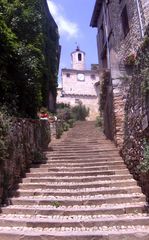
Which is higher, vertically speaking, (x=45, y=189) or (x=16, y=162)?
(x=16, y=162)

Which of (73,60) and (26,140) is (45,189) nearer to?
(26,140)

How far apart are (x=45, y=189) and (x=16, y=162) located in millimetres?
1148

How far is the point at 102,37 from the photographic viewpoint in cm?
1723

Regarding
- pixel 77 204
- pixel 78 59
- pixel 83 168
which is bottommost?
pixel 77 204

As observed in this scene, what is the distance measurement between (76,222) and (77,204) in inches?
39.3

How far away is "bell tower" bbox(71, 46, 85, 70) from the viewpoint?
39094 millimetres

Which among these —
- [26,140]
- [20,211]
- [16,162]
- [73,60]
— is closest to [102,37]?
[26,140]

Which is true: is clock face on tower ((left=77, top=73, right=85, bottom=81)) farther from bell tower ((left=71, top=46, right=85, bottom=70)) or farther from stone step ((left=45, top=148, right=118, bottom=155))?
stone step ((left=45, top=148, right=118, bottom=155))

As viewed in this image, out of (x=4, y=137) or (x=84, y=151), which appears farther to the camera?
(x=84, y=151)

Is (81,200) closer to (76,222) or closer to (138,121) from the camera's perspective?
(76,222)

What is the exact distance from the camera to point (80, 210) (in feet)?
20.1

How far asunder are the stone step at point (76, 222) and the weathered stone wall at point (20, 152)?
3.49 ft


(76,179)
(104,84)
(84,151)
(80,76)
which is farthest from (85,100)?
(76,179)

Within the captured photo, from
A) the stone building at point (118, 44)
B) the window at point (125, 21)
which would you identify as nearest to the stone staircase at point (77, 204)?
the stone building at point (118, 44)
